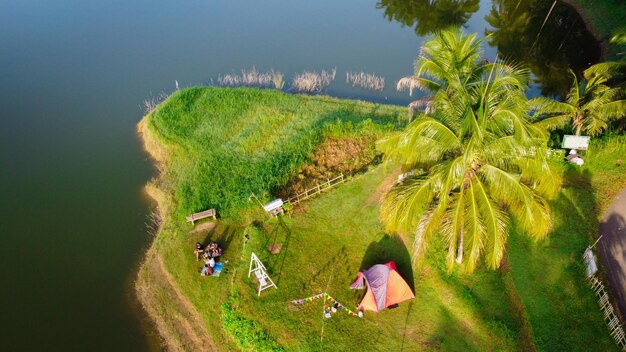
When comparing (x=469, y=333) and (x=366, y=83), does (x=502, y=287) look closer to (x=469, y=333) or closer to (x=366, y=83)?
(x=469, y=333)

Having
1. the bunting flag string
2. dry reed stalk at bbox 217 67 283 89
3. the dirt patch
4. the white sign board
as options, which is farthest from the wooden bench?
the white sign board

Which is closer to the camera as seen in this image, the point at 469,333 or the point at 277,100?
the point at 469,333

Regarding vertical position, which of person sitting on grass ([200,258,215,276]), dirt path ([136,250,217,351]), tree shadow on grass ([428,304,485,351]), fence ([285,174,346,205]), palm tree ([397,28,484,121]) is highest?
palm tree ([397,28,484,121])

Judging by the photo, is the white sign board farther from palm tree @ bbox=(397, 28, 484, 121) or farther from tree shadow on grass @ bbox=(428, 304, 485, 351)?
tree shadow on grass @ bbox=(428, 304, 485, 351)

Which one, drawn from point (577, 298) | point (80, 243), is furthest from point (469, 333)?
point (80, 243)

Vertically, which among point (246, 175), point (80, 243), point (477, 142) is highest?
point (477, 142)

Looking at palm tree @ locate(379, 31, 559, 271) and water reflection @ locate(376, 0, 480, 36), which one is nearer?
palm tree @ locate(379, 31, 559, 271)

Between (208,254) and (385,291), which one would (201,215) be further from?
(385,291)
